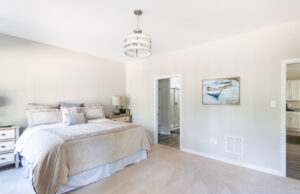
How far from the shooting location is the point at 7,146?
2650 millimetres

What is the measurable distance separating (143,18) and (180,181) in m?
2.73

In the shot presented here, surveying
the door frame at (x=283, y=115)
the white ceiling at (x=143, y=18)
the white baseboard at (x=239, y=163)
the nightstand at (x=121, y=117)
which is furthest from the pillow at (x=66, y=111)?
the door frame at (x=283, y=115)

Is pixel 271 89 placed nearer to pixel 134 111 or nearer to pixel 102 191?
pixel 102 191

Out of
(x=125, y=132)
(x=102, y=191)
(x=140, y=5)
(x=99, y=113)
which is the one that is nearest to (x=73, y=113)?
(x=99, y=113)

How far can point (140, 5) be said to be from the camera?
2.01 metres

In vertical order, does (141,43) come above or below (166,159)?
above

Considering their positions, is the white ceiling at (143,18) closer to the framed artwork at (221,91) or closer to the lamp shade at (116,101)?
the framed artwork at (221,91)

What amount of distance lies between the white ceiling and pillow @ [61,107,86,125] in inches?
63.5

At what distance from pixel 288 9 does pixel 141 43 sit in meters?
2.21

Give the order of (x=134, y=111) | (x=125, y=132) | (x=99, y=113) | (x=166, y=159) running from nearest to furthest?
(x=125, y=132), (x=166, y=159), (x=99, y=113), (x=134, y=111)

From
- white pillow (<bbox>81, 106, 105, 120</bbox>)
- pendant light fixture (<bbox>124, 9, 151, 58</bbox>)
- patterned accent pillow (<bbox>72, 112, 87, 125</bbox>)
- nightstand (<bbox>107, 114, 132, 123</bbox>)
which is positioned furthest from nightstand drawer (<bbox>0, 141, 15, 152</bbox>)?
pendant light fixture (<bbox>124, 9, 151, 58</bbox>)

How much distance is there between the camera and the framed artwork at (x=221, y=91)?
9.71 feet

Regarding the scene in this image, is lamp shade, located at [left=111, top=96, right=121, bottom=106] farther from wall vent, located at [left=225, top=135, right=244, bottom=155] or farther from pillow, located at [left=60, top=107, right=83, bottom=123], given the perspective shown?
wall vent, located at [left=225, top=135, right=244, bottom=155]

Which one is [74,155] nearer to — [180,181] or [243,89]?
[180,181]
